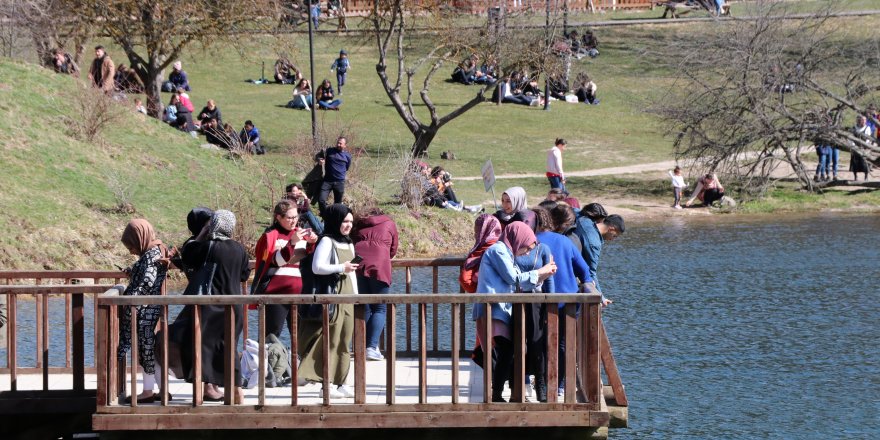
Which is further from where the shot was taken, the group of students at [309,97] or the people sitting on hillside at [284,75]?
the people sitting on hillside at [284,75]

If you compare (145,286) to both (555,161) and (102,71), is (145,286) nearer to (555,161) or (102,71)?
(555,161)

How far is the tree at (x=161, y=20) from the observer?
100ft

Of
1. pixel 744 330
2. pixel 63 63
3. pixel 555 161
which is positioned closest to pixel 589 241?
pixel 744 330

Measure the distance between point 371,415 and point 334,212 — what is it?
167cm

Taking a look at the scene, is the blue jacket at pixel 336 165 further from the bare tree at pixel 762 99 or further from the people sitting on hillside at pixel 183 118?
the bare tree at pixel 762 99

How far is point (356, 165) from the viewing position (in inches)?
930

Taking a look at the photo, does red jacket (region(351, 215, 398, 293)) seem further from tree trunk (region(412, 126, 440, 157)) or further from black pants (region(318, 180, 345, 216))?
tree trunk (region(412, 126, 440, 157))

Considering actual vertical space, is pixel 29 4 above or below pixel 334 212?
above

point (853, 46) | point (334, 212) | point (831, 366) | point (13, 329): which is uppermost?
point (853, 46)

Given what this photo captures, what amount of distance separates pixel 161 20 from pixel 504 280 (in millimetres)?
23703

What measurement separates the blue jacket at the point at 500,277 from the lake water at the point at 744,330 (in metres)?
2.57

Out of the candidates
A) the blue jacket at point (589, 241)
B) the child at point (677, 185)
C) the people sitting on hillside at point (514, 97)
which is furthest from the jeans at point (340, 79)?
the blue jacket at point (589, 241)

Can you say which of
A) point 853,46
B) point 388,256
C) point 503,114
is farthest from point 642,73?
point 388,256

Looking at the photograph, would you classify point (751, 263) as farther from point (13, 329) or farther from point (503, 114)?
point (503, 114)
